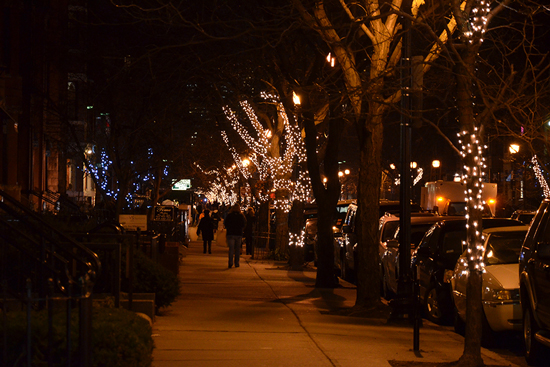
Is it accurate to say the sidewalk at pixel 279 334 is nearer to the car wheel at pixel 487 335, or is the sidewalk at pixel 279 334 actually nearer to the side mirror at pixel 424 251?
the car wheel at pixel 487 335

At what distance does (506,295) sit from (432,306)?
3.11 m

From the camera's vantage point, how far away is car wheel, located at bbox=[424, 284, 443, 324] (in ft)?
41.0

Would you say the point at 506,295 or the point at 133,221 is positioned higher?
the point at 133,221

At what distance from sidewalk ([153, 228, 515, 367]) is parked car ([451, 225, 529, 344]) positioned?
44cm

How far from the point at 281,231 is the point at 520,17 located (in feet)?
38.4

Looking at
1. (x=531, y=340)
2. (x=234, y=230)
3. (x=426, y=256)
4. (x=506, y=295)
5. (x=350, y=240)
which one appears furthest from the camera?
(x=234, y=230)

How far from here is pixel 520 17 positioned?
20953mm

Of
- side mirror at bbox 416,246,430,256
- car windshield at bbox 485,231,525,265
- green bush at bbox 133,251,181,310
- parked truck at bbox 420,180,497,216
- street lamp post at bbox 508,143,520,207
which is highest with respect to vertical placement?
street lamp post at bbox 508,143,520,207

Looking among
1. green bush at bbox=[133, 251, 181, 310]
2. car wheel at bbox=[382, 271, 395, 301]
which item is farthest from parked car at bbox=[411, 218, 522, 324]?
green bush at bbox=[133, 251, 181, 310]

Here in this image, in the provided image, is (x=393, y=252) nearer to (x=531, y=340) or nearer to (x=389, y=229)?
(x=389, y=229)

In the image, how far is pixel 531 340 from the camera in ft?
28.4

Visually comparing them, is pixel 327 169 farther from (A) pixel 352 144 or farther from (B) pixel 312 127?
(A) pixel 352 144

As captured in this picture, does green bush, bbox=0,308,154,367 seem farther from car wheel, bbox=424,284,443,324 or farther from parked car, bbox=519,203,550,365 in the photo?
car wheel, bbox=424,284,443,324

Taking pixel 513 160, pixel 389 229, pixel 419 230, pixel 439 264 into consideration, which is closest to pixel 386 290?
pixel 419 230
